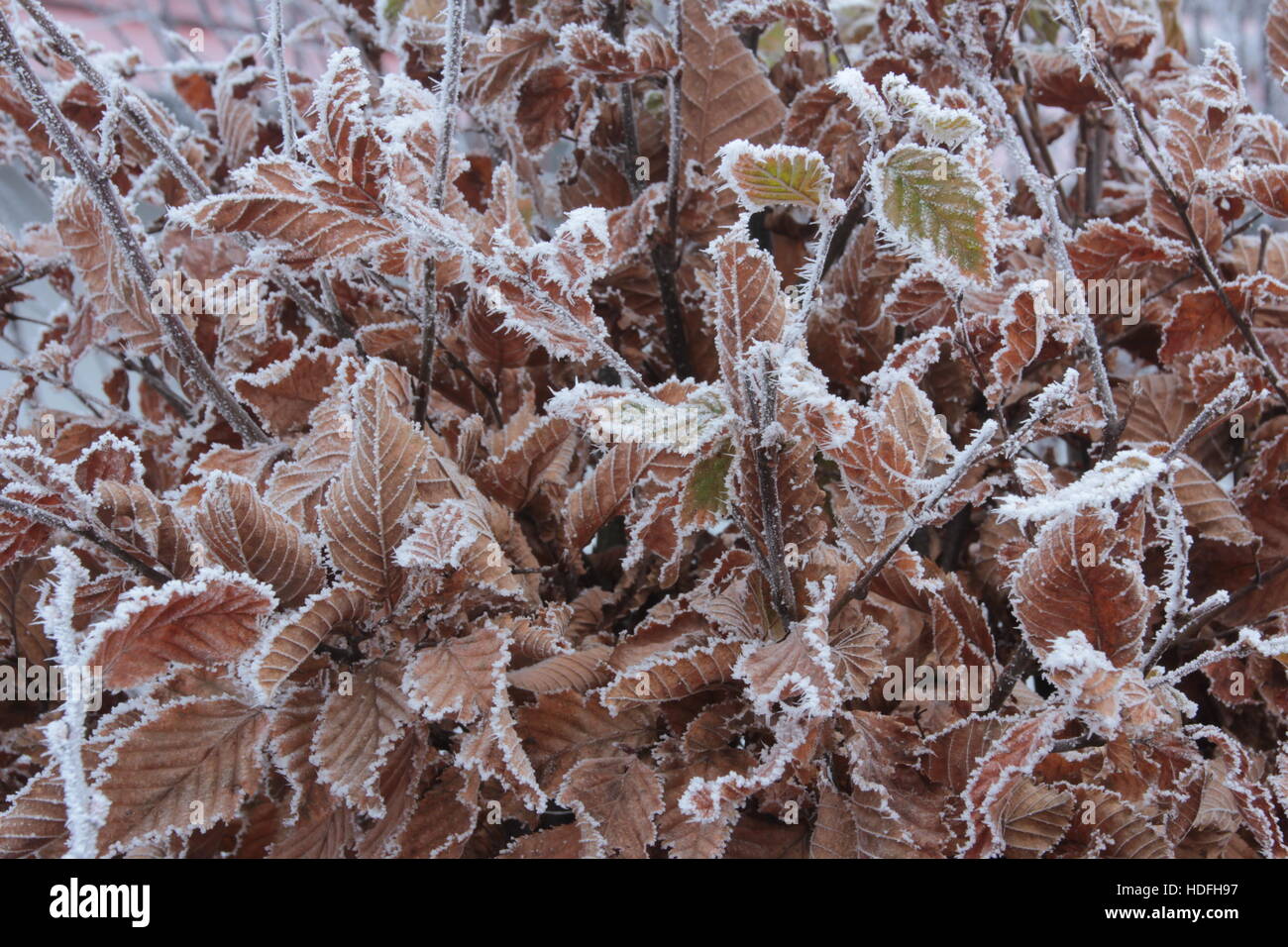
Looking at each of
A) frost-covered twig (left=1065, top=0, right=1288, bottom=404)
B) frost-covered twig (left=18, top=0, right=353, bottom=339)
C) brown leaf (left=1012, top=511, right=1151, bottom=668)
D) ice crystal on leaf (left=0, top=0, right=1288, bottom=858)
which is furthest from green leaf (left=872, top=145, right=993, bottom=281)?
frost-covered twig (left=18, top=0, right=353, bottom=339)

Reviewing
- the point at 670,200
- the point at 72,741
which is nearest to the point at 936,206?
the point at 670,200

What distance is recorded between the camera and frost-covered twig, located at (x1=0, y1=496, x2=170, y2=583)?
39 centimetres

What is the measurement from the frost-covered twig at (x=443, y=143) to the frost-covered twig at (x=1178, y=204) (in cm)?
32

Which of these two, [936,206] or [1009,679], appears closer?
[936,206]

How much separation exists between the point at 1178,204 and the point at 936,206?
29cm

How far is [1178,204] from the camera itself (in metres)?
0.57

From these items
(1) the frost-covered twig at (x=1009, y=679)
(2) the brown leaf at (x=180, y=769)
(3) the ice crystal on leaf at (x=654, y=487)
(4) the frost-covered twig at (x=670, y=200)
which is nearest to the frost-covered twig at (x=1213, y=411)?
(3) the ice crystal on leaf at (x=654, y=487)

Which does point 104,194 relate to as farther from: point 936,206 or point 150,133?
point 936,206

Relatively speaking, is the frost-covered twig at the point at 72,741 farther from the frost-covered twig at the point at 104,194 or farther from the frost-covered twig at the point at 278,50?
the frost-covered twig at the point at 278,50

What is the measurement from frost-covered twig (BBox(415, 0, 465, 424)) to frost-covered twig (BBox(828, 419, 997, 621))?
247 millimetres

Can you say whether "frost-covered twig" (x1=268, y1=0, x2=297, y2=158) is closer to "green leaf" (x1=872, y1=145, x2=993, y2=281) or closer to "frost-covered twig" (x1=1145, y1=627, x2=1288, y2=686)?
"green leaf" (x1=872, y1=145, x2=993, y2=281)

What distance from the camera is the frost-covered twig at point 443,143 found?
1.40 ft

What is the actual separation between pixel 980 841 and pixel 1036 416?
182mm

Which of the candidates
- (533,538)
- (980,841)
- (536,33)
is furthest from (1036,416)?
(536,33)
